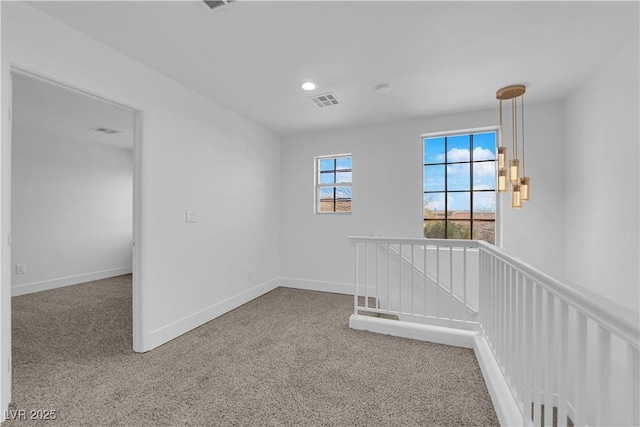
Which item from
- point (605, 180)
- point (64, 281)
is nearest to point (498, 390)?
point (605, 180)

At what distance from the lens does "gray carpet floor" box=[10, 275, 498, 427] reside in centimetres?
167

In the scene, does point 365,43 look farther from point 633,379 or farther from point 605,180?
point 605,180

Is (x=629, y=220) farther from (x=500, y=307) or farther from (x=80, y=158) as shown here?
(x=80, y=158)

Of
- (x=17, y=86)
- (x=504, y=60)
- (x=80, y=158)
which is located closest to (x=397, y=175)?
(x=504, y=60)

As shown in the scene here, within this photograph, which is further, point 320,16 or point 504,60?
point 504,60

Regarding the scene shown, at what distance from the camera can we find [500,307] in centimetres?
186

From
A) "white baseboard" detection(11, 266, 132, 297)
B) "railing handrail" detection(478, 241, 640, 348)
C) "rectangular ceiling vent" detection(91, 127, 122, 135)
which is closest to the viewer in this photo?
"railing handrail" detection(478, 241, 640, 348)

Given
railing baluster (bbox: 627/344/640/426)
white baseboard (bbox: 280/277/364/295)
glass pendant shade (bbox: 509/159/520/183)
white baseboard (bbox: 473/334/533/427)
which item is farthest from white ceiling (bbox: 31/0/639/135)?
white baseboard (bbox: 280/277/364/295)

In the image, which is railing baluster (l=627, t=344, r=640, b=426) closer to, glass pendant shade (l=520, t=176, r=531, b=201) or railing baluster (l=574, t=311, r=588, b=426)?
railing baluster (l=574, t=311, r=588, b=426)

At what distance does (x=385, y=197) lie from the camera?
4.12m

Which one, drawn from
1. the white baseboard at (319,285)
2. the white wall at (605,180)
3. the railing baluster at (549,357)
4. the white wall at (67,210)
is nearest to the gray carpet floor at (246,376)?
the railing baluster at (549,357)

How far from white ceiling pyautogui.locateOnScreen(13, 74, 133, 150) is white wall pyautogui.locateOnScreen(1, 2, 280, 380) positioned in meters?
0.54

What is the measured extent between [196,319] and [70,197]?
150 inches

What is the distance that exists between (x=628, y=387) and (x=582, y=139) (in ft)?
10.2
